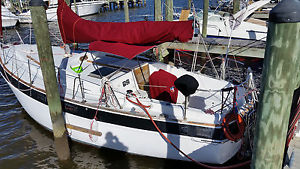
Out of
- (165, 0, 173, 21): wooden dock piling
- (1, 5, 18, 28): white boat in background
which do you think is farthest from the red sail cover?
(1, 5, 18, 28): white boat in background

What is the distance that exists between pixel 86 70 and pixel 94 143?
2.42 metres

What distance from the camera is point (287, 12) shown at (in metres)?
2.10

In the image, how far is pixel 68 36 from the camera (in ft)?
24.1

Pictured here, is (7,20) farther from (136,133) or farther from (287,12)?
(287,12)

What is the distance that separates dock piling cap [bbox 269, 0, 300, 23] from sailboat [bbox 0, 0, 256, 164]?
10.8 feet

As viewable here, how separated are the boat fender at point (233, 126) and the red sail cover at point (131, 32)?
223cm

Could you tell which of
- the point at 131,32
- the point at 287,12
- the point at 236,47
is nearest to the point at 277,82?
the point at 287,12

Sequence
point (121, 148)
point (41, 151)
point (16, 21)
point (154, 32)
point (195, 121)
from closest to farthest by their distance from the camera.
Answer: point (195, 121)
point (154, 32)
point (121, 148)
point (41, 151)
point (16, 21)

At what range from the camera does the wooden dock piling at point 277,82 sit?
2137mm

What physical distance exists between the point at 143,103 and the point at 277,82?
4557mm

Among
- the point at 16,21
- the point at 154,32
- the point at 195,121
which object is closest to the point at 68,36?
the point at 154,32

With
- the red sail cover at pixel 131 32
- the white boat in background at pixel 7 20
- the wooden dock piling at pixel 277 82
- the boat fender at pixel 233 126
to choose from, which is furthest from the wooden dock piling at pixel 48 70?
the white boat in background at pixel 7 20

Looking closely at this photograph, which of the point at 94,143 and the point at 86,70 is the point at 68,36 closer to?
the point at 86,70

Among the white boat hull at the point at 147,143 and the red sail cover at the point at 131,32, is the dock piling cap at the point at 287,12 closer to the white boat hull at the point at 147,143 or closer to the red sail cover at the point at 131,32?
the white boat hull at the point at 147,143
